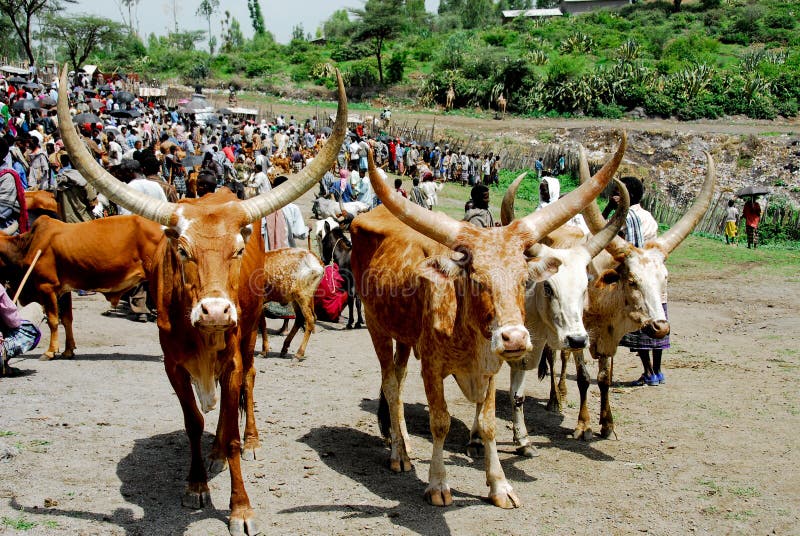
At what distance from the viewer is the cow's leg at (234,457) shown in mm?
4449

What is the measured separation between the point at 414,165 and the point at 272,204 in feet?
83.9

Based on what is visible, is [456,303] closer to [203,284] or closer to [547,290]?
[547,290]

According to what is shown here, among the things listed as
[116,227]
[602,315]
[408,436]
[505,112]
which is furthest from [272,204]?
[505,112]

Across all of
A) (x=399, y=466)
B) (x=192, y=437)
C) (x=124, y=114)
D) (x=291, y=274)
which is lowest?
(x=399, y=466)

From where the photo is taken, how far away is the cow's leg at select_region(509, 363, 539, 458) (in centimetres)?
603

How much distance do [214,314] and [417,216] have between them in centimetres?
156

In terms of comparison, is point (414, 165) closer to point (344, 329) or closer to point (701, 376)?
point (344, 329)

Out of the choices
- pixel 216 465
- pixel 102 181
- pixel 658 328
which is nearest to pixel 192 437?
pixel 216 465

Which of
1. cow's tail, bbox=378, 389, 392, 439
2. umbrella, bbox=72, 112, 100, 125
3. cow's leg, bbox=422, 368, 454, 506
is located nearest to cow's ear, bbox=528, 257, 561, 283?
cow's leg, bbox=422, 368, 454, 506

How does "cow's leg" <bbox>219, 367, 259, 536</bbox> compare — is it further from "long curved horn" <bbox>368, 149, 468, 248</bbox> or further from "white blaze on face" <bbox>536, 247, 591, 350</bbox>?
"white blaze on face" <bbox>536, 247, 591, 350</bbox>

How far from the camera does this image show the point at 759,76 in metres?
44.5

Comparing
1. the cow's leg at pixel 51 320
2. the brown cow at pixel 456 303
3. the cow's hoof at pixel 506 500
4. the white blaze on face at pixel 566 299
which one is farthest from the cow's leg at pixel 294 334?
the cow's hoof at pixel 506 500

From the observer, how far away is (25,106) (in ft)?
70.9

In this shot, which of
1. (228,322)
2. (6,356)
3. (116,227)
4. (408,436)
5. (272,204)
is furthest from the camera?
(116,227)
